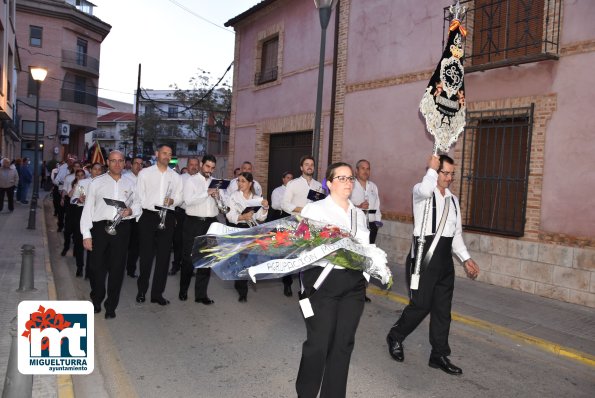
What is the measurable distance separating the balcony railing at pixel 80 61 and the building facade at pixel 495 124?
33.7 meters

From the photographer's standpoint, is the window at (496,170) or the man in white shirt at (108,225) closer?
the man in white shirt at (108,225)

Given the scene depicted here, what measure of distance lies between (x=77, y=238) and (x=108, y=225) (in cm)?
319

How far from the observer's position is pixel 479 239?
30.0 ft

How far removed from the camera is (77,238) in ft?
29.3

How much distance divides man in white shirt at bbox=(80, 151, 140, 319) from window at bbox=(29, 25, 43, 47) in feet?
128

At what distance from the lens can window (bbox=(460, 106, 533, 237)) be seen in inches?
347

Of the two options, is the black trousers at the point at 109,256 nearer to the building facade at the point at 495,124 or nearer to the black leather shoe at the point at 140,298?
the black leather shoe at the point at 140,298

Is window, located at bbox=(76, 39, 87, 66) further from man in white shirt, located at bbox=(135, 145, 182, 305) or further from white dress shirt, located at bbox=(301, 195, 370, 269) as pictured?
white dress shirt, located at bbox=(301, 195, 370, 269)

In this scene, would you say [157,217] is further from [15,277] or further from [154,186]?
[15,277]

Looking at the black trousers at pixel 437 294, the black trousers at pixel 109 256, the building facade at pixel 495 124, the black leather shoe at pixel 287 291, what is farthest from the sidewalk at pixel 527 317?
the black trousers at pixel 109 256

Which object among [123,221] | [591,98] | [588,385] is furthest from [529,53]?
[123,221]

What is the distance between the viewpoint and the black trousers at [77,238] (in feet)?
28.6

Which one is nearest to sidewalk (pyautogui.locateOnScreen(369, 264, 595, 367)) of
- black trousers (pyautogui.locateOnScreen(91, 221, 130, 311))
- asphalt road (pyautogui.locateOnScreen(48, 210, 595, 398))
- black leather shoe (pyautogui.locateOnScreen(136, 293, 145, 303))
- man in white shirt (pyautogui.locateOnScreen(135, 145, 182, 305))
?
asphalt road (pyautogui.locateOnScreen(48, 210, 595, 398))

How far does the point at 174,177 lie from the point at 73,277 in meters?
3.05
